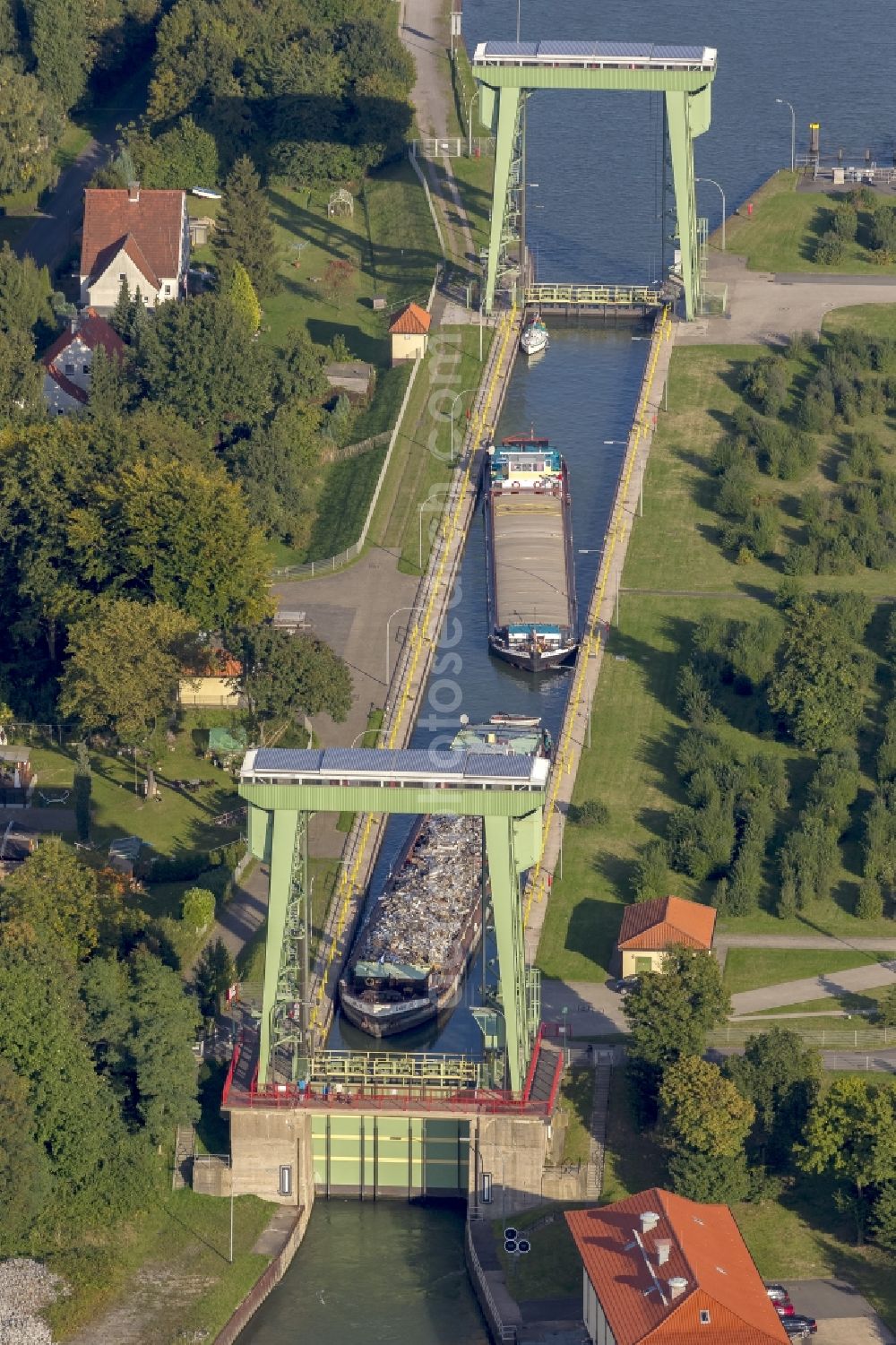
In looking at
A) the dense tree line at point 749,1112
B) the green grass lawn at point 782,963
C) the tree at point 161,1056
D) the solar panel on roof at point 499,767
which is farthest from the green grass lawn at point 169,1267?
the green grass lawn at point 782,963

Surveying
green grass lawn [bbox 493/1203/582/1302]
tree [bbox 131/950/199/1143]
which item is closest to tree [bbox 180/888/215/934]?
tree [bbox 131/950/199/1143]

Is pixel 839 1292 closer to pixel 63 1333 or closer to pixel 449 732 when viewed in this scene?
pixel 63 1333

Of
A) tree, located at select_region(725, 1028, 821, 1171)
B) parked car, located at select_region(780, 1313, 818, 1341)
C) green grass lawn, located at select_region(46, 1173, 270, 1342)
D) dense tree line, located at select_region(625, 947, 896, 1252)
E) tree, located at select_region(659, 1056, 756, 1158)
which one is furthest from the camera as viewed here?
tree, located at select_region(725, 1028, 821, 1171)

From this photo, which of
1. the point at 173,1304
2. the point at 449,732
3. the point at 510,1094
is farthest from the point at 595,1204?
the point at 449,732

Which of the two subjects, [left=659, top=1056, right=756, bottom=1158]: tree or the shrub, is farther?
the shrub

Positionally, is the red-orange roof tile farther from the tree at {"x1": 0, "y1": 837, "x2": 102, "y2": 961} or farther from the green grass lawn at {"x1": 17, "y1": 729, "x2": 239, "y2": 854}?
the tree at {"x1": 0, "y1": 837, "x2": 102, "y2": 961}
